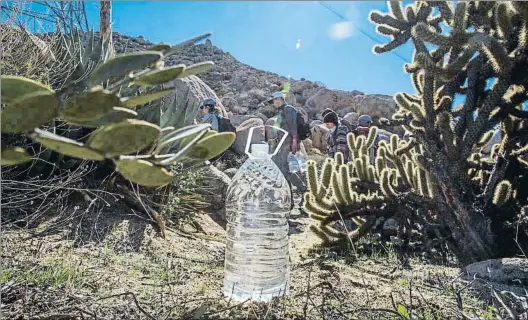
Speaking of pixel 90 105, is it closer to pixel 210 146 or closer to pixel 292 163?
pixel 210 146

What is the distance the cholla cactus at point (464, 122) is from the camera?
2.96 meters

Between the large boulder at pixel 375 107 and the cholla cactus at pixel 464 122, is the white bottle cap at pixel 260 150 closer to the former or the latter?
the cholla cactus at pixel 464 122

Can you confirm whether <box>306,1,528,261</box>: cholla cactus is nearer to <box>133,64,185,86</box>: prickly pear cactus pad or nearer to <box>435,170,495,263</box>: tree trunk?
<box>435,170,495,263</box>: tree trunk

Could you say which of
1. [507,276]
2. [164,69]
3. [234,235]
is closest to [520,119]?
[507,276]

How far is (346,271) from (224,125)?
13.3ft

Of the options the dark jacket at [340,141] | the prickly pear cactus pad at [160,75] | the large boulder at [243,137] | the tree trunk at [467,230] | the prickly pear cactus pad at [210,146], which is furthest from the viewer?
the large boulder at [243,137]

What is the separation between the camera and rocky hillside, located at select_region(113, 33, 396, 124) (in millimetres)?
20562

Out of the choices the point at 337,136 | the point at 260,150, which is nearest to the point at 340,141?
the point at 337,136

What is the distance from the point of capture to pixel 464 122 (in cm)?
A: 329

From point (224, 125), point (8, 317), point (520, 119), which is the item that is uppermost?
point (224, 125)

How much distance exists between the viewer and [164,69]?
1.02m

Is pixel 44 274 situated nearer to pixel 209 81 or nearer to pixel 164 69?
pixel 164 69

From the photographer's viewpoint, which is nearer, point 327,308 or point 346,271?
point 327,308

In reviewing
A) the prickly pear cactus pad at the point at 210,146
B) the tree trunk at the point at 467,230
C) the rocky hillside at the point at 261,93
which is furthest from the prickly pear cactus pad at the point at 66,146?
the rocky hillside at the point at 261,93
